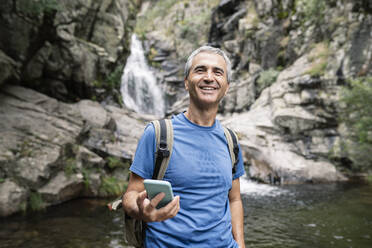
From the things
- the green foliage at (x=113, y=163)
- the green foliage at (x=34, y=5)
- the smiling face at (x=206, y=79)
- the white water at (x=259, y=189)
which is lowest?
the white water at (x=259, y=189)

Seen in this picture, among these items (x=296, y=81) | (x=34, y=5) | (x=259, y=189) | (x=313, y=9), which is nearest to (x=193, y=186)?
(x=34, y=5)

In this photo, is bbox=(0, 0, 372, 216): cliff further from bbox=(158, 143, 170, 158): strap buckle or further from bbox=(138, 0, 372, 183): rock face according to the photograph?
bbox=(158, 143, 170, 158): strap buckle

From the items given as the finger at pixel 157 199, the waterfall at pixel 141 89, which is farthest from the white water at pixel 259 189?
the waterfall at pixel 141 89

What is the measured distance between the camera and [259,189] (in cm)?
1461

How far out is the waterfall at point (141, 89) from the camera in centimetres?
3105

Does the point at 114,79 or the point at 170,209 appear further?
the point at 114,79

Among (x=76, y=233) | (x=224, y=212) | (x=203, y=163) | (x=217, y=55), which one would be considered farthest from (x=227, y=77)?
(x=76, y=233)

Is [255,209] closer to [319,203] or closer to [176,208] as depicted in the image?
[319,203]

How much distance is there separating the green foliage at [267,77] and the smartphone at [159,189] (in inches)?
973

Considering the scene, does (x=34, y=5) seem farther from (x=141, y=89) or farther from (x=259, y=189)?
(x=141, y=89)

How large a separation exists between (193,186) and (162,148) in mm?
399

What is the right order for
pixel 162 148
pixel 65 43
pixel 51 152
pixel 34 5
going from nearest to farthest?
1. pixel 162 148
2. pixel 51 152
3. pixel 34 5
4. pixel 65 43

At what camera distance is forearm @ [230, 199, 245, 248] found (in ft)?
7.92

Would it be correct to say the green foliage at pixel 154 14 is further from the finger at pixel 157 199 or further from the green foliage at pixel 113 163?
the finger at pixel 157 199
